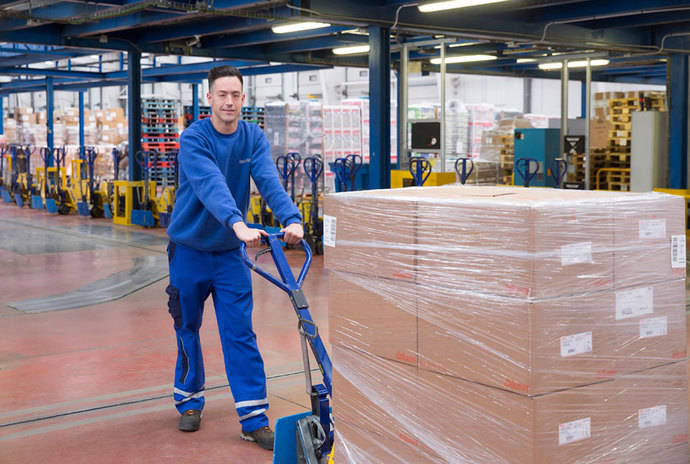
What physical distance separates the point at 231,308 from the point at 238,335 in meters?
0.14

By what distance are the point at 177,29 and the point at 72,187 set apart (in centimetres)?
544

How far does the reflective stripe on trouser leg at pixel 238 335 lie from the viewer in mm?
4191

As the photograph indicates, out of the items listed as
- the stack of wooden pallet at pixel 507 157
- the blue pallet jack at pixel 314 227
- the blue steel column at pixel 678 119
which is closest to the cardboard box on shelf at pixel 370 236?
the blue pallet jack at pixel 314 227

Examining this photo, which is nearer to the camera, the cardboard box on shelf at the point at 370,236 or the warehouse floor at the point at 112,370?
the cardboard box on shelf at the point at 370,236

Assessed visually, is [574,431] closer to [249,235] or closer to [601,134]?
[249,235]

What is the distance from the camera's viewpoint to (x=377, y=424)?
297 centimetres

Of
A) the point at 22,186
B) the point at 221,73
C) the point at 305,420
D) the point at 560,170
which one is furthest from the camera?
the point at 22,186

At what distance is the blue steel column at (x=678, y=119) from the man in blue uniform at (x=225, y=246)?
11972mm

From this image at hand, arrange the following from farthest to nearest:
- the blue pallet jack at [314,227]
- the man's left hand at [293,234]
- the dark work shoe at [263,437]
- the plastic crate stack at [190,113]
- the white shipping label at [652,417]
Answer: the plastic crate stack at [190,113] < the blue pallet jack at [314,227] < the dark work shoe at [263,437] < the man's left hand at [293,234] < the white shipping label at [652,417]

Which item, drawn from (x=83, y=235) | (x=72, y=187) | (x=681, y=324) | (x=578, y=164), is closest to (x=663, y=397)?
(x=681, y=324)

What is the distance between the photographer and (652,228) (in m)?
2.79

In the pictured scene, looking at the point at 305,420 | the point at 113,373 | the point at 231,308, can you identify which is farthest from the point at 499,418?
the point at 113,373

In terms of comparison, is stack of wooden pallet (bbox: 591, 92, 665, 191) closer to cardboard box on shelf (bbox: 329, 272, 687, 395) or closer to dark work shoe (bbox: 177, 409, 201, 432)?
dark work shoe (bbox: 177, 409, 201, 432)

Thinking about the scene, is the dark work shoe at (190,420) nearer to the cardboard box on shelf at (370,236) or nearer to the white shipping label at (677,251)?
the cardboard box on shelf at (370,236)
